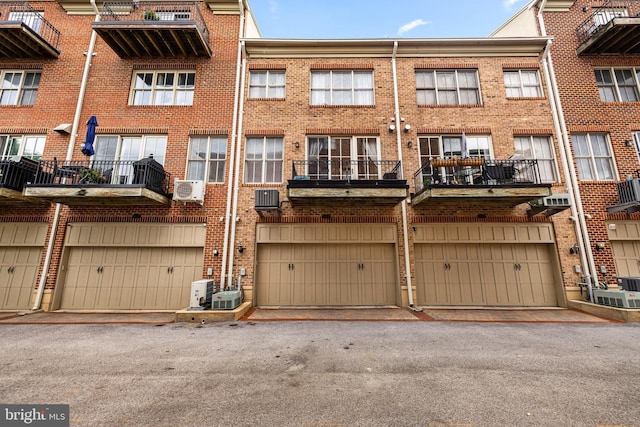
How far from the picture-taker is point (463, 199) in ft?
28.3

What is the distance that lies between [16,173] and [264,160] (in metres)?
8.47

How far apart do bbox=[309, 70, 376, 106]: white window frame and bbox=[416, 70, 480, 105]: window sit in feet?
7.02

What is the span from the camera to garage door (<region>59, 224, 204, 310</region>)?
9180 millimetres

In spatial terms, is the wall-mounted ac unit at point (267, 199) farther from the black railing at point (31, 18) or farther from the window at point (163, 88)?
the black railing at point (31, 18)

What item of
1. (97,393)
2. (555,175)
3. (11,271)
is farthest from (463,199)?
(11,271)

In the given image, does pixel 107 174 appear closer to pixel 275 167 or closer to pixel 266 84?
pixel 275 167

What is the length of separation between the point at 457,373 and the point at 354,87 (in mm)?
10779

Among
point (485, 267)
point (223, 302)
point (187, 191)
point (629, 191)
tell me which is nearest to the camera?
point (223, 302)

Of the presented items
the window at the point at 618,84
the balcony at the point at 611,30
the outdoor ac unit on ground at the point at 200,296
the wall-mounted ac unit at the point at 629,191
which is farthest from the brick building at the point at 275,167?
the window at the point at 618,84

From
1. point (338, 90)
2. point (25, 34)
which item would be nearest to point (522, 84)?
point (338, 90)

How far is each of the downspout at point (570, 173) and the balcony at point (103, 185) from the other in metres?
15.4

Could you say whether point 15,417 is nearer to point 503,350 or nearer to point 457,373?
point 457,373

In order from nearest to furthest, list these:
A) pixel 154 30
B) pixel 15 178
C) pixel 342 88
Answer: pixel 15 178
pixel 154 30
pixel 342 88

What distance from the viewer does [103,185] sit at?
8328 mm
